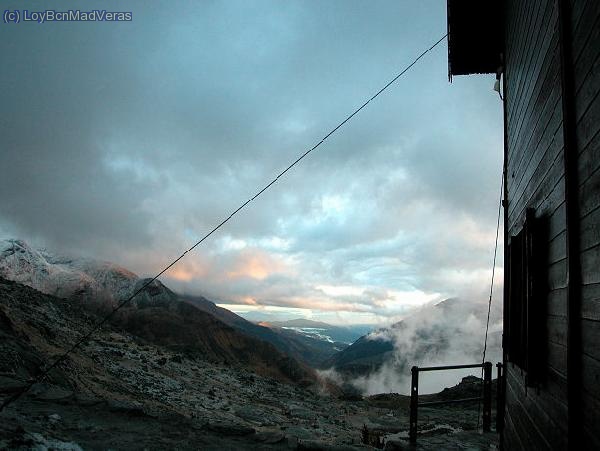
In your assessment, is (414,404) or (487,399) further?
(487,399)

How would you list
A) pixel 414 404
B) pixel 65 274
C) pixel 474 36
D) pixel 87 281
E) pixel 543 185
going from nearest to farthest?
pixel 543 185, pixel 414 404, pixel 474 36, pixel 65 274, pixel 87 281

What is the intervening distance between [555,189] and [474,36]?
18.5 feet

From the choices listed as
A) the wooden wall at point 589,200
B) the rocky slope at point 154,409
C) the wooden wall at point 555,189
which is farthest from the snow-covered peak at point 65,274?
the wooden wall at point 589,200

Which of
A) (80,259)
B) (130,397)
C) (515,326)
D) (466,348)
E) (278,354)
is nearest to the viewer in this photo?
(515,326)

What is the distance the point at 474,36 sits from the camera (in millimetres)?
7367

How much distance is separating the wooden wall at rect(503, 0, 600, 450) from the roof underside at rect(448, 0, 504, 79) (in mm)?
1778

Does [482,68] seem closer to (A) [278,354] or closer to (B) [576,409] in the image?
(B) [576,409]

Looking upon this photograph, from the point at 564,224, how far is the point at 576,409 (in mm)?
1202

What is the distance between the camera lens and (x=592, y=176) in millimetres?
2184

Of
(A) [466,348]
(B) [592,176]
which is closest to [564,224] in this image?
(B) [592,176]

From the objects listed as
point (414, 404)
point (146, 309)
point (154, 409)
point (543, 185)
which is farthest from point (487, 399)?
point (146, 309)

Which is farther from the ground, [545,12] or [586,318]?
[545,12]

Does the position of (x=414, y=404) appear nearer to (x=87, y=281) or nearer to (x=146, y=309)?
(x=146, y=309)

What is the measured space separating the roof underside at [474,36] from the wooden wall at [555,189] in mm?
1778
